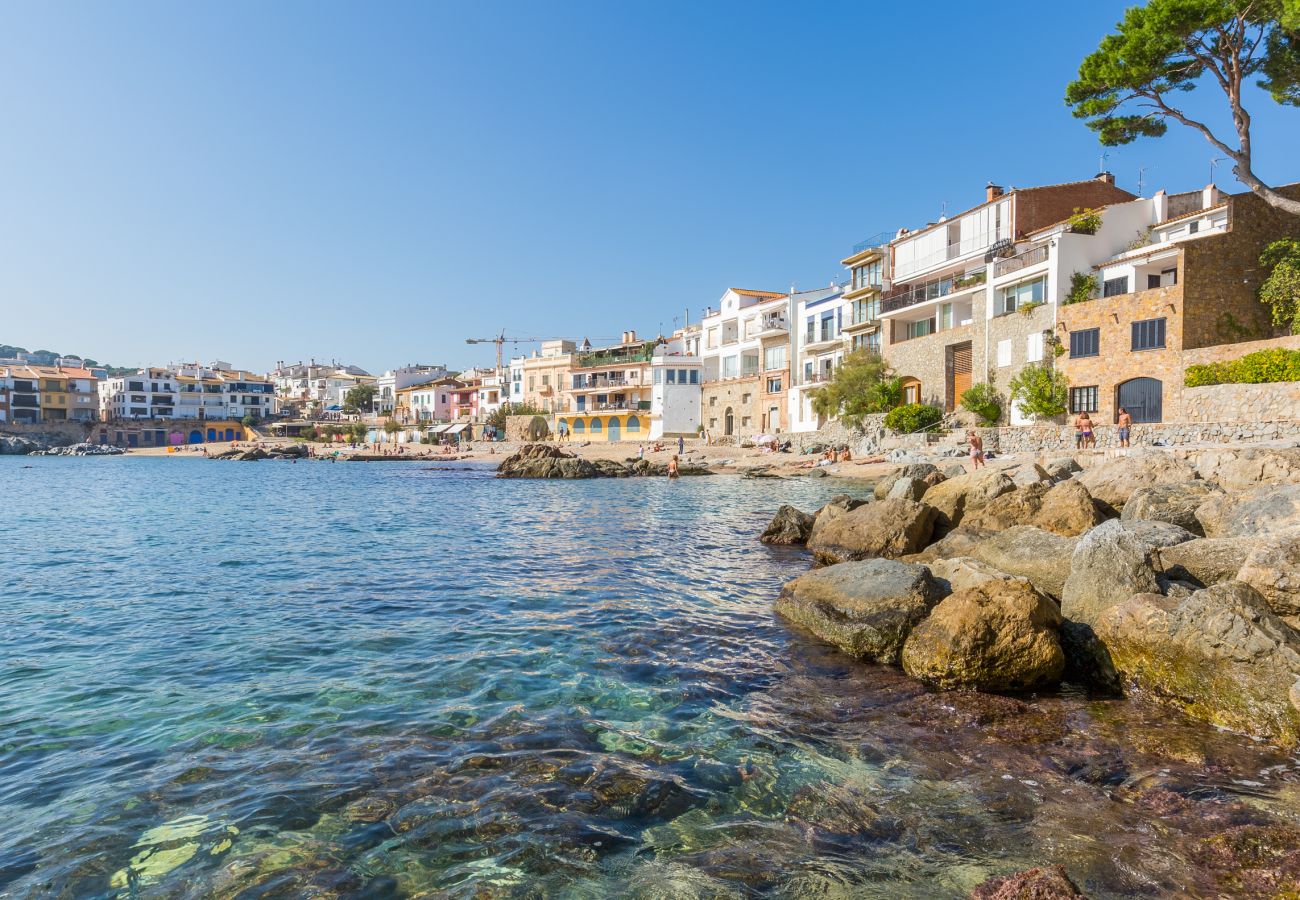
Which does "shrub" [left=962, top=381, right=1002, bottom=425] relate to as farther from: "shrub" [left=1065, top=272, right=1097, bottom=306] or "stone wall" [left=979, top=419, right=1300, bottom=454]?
"shrub" [left=1065, top=272, right=1097, bottom=306]

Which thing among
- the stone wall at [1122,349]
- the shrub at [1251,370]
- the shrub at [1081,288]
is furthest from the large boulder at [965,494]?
the shrub at [1081,288]

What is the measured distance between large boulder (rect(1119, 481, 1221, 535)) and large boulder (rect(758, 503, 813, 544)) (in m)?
7.52

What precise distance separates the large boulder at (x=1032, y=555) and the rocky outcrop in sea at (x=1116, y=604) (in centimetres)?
2

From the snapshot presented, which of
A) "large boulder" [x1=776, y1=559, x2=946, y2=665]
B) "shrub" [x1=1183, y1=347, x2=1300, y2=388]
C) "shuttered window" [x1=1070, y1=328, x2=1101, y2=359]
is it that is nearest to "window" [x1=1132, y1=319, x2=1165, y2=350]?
"shuttered window" [x1=1070, y1=328, x2=1101, y2=359]

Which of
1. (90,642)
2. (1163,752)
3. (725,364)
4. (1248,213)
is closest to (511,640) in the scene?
(90,642)

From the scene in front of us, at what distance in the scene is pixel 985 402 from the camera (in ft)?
134

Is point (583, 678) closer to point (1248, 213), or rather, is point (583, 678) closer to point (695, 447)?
point (1248, 213)

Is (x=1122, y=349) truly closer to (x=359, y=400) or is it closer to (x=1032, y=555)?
(x=1032, y=555)

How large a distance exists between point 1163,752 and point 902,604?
131 inches

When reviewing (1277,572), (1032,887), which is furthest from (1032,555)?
(1032,887)

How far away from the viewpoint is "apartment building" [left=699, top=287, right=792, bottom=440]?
2689 inches

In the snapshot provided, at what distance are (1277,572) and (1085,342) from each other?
104 ft

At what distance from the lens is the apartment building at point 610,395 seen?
8425cm

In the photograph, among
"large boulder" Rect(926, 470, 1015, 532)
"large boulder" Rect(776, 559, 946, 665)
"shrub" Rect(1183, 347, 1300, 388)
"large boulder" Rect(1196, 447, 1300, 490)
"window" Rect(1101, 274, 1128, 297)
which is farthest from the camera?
"window" Rect(1101, 274, 1128, 297)
